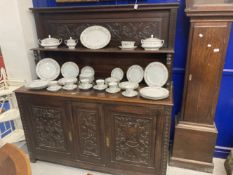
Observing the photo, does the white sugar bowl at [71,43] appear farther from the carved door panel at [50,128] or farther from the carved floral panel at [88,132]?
the carved floral panel at [88,132]

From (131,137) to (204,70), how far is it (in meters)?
0.86

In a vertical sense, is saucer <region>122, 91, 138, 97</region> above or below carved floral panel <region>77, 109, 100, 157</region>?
above

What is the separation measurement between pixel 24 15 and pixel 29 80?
697 millimetres

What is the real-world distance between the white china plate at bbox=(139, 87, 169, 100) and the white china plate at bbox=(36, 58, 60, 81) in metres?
1.01

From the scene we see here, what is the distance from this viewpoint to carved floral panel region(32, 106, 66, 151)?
1920 millimetres

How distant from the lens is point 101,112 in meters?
1.75

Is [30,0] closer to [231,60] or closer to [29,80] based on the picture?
[29,80]

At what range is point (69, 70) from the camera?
220cm

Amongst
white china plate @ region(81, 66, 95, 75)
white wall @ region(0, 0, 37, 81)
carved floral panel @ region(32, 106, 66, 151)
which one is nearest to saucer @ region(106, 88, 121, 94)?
white china plate @ region(81, 66, 95, 75)

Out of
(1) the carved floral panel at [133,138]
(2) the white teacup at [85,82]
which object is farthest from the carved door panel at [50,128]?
(1) the carved floral panel at [133,138]

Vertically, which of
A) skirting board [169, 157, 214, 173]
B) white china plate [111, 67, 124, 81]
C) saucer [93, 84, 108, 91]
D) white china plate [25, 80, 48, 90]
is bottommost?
skirting board [169, 157, 214, 173]

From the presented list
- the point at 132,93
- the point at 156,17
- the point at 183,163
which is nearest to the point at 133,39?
the point at 156,17

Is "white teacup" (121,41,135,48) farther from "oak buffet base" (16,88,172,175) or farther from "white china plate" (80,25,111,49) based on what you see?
"oak buffet base" (16,88,172,175)

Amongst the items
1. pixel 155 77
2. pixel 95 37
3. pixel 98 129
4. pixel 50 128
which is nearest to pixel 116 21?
pixel 95 37
